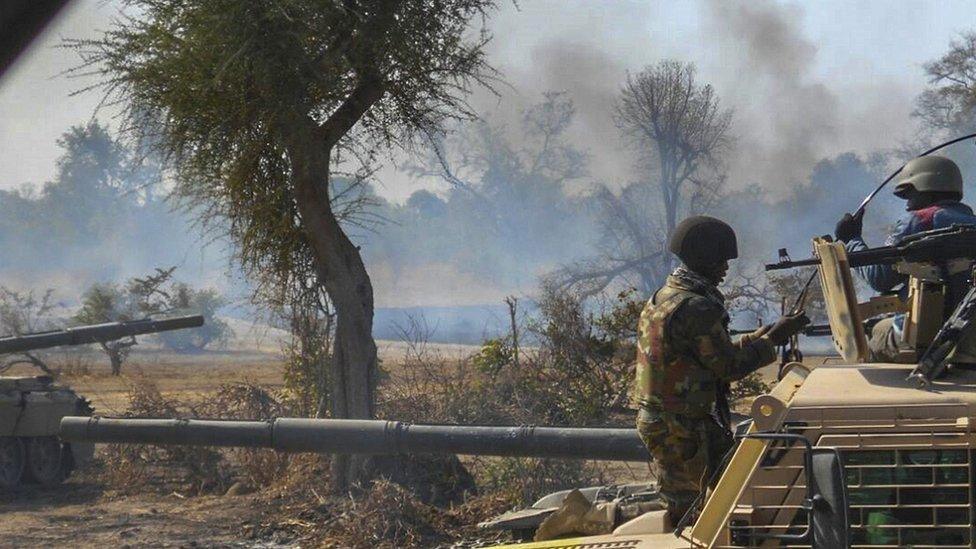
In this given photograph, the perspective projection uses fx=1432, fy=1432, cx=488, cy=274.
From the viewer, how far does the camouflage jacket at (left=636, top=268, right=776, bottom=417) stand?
5.07 m

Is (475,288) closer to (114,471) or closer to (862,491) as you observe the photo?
(114,471)

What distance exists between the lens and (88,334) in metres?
18.5

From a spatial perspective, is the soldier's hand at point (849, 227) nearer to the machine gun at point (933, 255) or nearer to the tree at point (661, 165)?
the machine gun at point (933, 255)

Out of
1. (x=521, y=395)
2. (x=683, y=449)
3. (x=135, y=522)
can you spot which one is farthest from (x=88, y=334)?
(x=683, y=449)

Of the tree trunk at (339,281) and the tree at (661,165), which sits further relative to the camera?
the tree at (661,165)

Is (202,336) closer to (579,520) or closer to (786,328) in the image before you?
(579,520)

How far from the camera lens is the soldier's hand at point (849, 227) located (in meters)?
5.81

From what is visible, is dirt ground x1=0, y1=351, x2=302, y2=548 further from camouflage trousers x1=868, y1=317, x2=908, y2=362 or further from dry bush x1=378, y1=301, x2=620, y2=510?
camouflage trousers x1=868, y1=317, x2=908, y2=362

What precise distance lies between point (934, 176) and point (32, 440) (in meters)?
13.9

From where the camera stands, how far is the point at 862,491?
4.13 meters

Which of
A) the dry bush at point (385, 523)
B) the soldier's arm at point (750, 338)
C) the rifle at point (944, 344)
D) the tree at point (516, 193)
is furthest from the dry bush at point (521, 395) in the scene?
the tree at point (516, 193)

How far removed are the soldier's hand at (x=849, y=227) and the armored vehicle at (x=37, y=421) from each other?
13.3 metres

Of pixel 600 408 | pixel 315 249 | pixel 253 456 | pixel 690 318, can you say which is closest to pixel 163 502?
pixel 253 456

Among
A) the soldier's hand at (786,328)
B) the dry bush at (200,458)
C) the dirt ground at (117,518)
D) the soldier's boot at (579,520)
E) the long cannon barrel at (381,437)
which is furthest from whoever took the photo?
the dry bush at (200,458)
